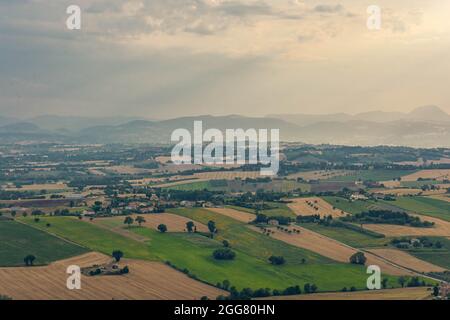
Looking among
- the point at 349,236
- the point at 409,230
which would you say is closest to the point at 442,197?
the point at 409,230

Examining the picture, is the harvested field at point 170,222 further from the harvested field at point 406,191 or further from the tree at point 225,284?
the harvested field at point 406,191

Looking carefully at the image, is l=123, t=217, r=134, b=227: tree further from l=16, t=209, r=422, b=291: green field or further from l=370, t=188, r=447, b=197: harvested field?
l=370, t=188, r=447, b=197: harvested field

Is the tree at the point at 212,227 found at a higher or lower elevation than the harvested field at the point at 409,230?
higher

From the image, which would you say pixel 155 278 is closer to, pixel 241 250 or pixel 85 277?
pixel 85 277

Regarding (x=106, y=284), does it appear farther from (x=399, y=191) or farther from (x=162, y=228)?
(x=399, y=191)

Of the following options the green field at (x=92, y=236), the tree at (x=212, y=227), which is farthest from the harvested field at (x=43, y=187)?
the tree at (x=212, y=227)

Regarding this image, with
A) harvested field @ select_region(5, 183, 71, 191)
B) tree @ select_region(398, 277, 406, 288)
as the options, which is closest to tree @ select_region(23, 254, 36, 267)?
tree @ select_region(398, 277, 406, 288)
